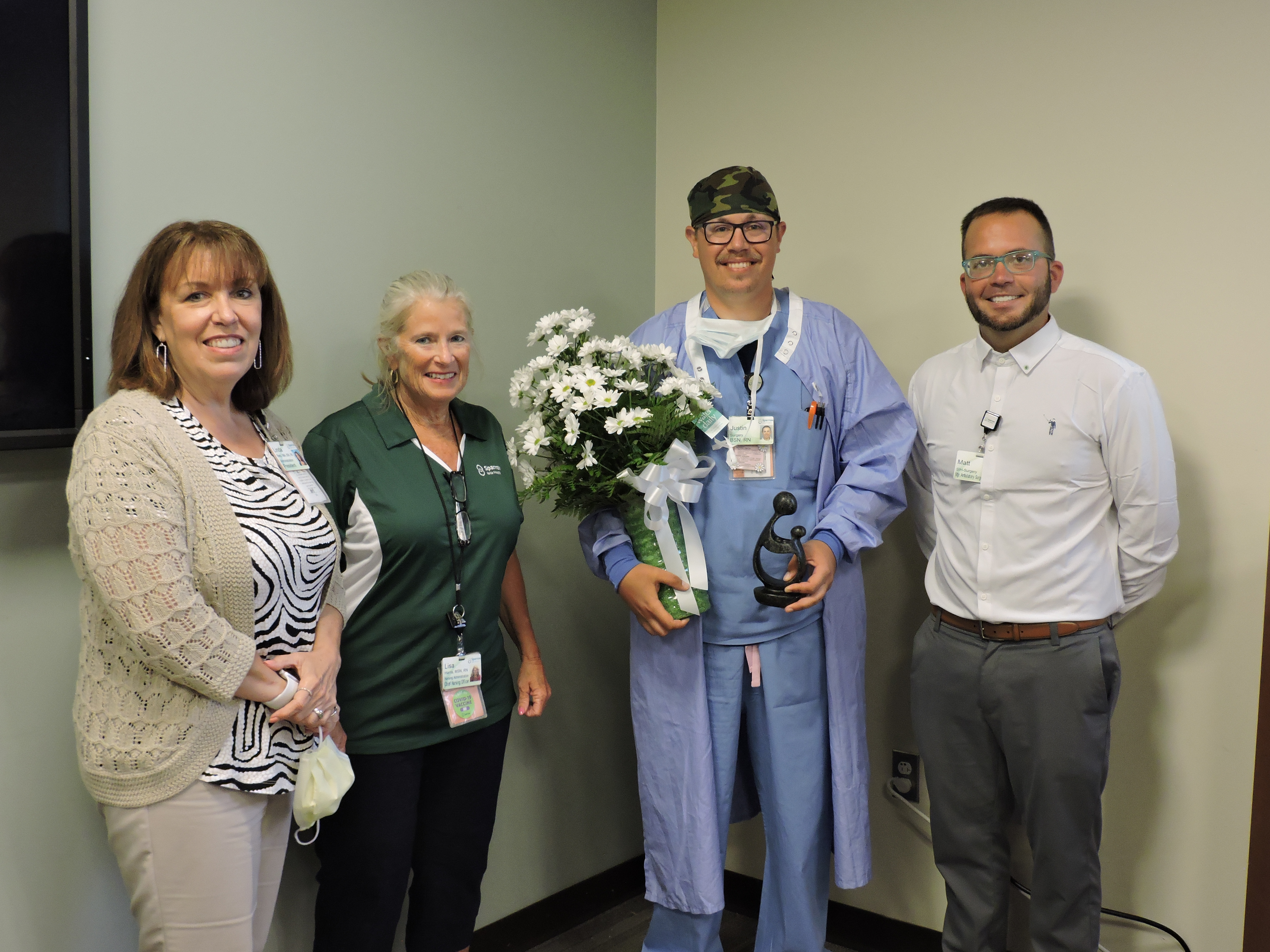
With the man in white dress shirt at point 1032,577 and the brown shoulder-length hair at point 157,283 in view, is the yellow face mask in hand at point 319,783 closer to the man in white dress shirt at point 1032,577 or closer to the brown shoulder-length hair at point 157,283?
the brown shoulder-length hair at point 157,283

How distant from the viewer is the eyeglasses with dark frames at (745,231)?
7.33ft

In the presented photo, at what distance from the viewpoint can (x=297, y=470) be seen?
5.70 ft

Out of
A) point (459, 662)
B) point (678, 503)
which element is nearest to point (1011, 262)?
point (678, 503)

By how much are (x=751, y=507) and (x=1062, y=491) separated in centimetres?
69

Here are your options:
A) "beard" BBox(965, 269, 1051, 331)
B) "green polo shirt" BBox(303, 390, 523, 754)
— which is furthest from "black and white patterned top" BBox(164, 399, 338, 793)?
"beard" BBox(965, 269, 1051, 331)

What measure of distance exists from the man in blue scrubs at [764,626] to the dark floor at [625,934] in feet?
1.87

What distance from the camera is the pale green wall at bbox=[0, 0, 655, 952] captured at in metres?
1.77

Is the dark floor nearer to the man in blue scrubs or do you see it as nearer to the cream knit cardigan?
the man in blue scrubs

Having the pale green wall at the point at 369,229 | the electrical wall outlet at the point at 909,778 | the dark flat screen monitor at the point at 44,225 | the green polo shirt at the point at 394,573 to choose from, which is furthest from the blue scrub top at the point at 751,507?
the dark flat screen monitor at the point at 44,225

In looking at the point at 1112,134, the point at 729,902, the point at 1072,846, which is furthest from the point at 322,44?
the point at 729,902

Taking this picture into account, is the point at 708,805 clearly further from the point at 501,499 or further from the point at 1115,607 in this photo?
the point at 1115,607

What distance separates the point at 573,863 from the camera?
2.94 metres

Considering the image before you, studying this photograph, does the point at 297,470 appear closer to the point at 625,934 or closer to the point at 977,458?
the point at 977,458

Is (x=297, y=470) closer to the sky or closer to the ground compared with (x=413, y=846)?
closer to the sky
